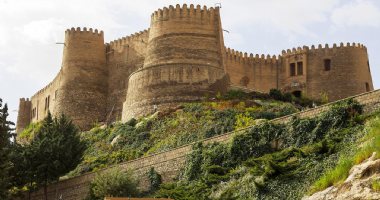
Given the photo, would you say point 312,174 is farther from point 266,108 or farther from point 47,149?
point 266,108

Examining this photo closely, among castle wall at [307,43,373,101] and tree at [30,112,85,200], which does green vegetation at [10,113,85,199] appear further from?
castle wall at [307,43,373,101]

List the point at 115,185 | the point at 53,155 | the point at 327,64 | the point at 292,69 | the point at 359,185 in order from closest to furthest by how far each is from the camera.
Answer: the point at 359,185 < the point at 115,185 < the point at 53,155 < the point at 327,64 < the point at 292,69

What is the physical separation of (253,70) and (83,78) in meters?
11.6

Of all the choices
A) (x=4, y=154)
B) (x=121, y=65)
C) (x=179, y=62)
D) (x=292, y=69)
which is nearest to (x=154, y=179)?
(x=4, y=154)

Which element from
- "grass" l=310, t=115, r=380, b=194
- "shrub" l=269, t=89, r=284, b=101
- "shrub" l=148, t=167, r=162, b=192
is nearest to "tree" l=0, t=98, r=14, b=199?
"shrub" l=148, t=167, r=162, b=192

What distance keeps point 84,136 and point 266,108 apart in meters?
11.5

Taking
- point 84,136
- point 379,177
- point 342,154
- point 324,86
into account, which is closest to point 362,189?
point 379,177

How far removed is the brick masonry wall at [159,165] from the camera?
2262 centimetres

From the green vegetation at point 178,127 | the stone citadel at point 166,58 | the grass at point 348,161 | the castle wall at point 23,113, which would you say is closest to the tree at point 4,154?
the green vegetation at point 178,127

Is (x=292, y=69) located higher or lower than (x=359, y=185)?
higher

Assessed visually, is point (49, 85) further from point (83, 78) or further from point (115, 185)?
point (115, 185)

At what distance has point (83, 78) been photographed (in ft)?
157

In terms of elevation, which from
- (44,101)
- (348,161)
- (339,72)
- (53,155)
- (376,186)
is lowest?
(376,186)

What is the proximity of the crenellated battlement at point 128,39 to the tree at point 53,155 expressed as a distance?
16.3 meters
